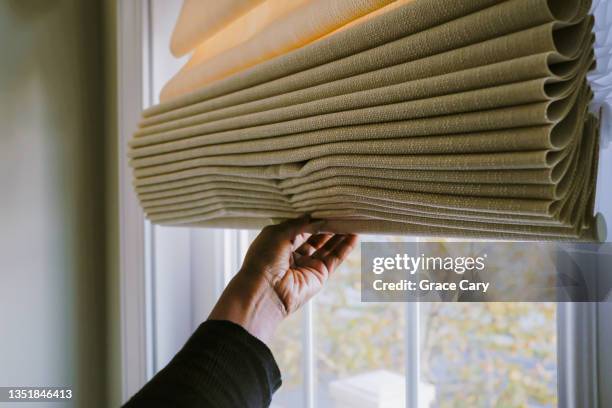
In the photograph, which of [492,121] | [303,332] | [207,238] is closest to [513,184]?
[492,121]

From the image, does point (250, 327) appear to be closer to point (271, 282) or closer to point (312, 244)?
point (271, 282)

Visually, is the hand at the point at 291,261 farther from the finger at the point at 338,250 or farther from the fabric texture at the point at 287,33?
the fabric texture at the point at 287,33

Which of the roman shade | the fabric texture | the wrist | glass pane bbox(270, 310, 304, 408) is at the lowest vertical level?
glass pane bbox(270, 310, 304, 408)

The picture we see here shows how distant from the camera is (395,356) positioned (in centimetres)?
92

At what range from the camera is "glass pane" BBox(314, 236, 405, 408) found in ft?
3.01

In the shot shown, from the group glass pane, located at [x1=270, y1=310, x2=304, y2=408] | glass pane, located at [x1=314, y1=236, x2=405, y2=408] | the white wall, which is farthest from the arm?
the white wall

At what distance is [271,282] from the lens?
2.54ft

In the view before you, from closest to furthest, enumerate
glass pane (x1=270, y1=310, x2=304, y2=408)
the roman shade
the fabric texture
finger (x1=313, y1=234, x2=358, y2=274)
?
the roman shade → the fabric texture → finger (x1=313, y1=234, x2=358, y2=274) → glass pane (x1=270, y1=310, x2=304, y2=408)

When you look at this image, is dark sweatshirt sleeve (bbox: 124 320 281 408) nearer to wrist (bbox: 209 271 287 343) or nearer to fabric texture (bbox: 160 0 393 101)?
wrist (bbox: 209 271 287 343)

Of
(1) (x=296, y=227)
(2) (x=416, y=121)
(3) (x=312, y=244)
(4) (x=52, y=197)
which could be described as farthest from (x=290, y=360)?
(2) (x=416, y=121)

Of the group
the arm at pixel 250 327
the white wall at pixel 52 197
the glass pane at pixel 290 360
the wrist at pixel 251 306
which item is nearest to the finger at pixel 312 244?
the arm at pixel 250 327

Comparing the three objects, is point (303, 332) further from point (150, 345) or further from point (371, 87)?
point (371, 87)

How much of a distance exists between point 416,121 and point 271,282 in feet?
1.27

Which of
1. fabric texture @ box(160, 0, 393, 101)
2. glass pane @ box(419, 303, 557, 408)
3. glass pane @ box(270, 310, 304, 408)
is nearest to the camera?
fabric texture @ box(160, 0, 393, 101)
